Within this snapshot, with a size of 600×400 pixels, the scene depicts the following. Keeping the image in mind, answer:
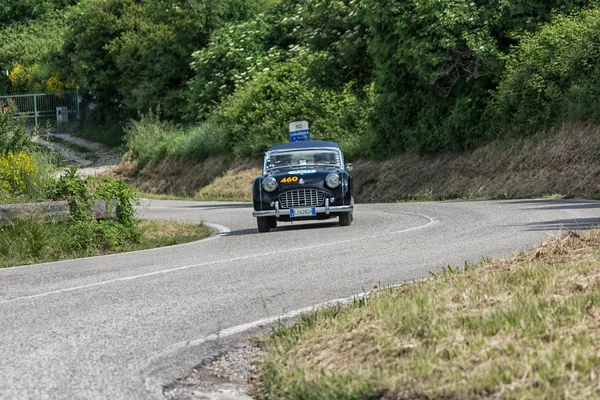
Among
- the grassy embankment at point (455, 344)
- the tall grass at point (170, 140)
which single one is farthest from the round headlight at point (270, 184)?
the tall grass at point (170, 140)

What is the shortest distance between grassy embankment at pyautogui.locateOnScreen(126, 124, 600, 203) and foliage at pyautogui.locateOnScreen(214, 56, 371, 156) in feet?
11.0

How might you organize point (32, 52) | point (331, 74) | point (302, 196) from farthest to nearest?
1. point (32, 52)
2. point (331, 74)
3. point (302, 196)

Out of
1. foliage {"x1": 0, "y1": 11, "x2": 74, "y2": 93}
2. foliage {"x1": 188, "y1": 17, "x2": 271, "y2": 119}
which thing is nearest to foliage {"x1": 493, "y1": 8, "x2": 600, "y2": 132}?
foliage {"x1": 188, "y1": 17, "x2": 271, "y2": 119}

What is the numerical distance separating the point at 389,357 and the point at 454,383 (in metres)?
0.76

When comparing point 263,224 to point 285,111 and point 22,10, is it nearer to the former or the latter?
point 285,111

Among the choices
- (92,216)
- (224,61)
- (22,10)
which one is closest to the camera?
(92,216)

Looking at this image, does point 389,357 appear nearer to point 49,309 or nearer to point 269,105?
point 49,309

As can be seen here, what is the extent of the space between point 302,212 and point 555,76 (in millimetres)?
13048

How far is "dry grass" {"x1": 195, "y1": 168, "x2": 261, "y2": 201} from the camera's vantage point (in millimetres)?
39259

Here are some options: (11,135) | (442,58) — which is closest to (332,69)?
(442,58)

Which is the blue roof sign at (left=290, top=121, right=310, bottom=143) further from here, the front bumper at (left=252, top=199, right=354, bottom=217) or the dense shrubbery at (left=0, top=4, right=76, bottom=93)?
the dense shrubbery at (left=0, top=4, right=76, bottom=93)

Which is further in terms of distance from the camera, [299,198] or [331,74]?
[331,74]

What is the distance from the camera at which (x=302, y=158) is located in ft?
64.4

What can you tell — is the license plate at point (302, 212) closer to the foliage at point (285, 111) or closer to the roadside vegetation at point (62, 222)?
the roadside vegetation at point (62, 222)
